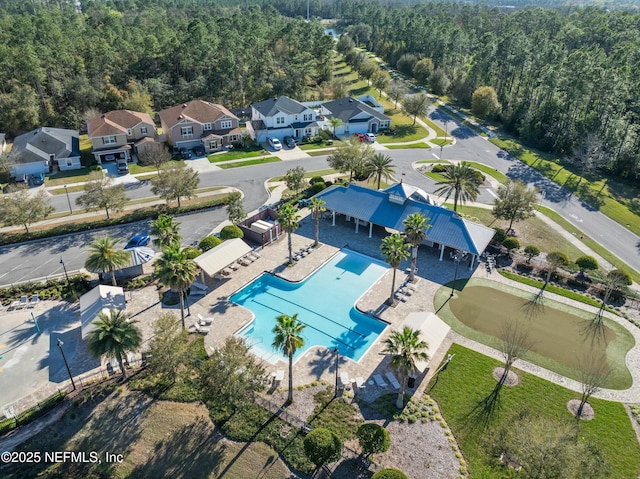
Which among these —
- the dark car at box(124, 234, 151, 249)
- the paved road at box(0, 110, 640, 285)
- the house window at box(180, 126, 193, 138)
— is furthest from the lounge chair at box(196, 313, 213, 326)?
the house window at box(180, 126, 193, 138)

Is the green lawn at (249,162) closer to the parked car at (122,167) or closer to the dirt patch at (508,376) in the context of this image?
the parked car at (122,167)

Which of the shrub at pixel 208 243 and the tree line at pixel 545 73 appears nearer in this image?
the shrub at pixel 208 243

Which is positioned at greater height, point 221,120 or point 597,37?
point 597,37

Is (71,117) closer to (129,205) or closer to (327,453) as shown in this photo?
(129,205)

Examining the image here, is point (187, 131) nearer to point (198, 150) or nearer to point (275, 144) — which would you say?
point (198, 150)

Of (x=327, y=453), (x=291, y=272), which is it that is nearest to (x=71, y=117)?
(x=291, y=272)

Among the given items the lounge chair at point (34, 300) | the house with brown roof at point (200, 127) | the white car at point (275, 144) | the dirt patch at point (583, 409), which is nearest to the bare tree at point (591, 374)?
the dirt patch at point (583, 409)
